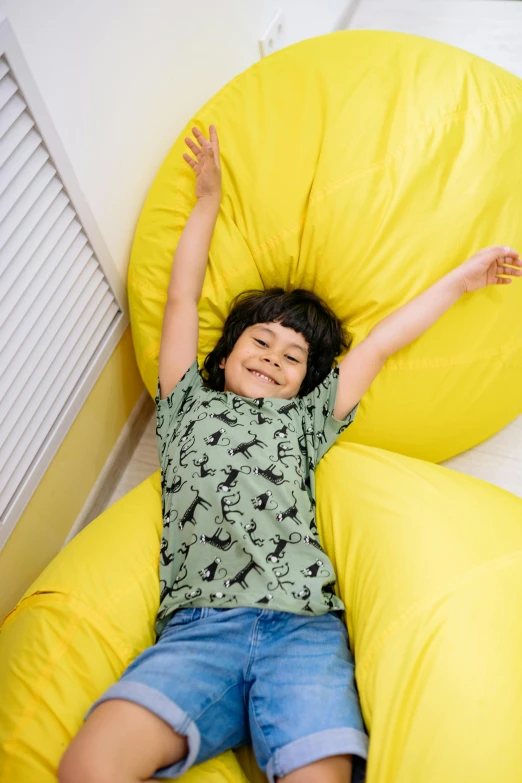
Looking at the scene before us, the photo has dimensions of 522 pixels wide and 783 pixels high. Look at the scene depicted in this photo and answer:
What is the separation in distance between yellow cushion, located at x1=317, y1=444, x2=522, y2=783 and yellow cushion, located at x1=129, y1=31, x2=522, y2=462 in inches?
7.5

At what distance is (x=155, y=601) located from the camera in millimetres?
1080

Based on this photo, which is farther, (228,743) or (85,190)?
(85,190)

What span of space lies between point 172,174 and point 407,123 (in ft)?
1.71

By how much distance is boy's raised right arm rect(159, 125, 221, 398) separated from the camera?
1.24 m

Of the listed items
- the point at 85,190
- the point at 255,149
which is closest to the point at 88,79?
the point at 85,190

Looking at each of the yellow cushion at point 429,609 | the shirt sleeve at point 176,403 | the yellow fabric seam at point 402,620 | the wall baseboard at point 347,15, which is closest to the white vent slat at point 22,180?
the shirt sleeve at point 176,403

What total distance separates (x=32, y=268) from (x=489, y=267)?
86 cm

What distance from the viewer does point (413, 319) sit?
3.93 feet

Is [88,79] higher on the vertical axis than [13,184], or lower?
higher

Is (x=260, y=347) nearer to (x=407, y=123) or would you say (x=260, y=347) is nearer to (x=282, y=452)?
(x=282, y=452)

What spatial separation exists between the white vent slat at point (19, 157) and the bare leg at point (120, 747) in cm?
82

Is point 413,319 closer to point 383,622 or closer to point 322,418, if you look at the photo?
point 322,418

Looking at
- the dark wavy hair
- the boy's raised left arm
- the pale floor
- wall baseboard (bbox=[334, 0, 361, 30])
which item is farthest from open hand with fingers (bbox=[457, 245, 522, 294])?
wall baseboard (bbox=[334, 0, 361, 30])


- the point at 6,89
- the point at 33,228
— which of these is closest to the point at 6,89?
the point at 6,89
